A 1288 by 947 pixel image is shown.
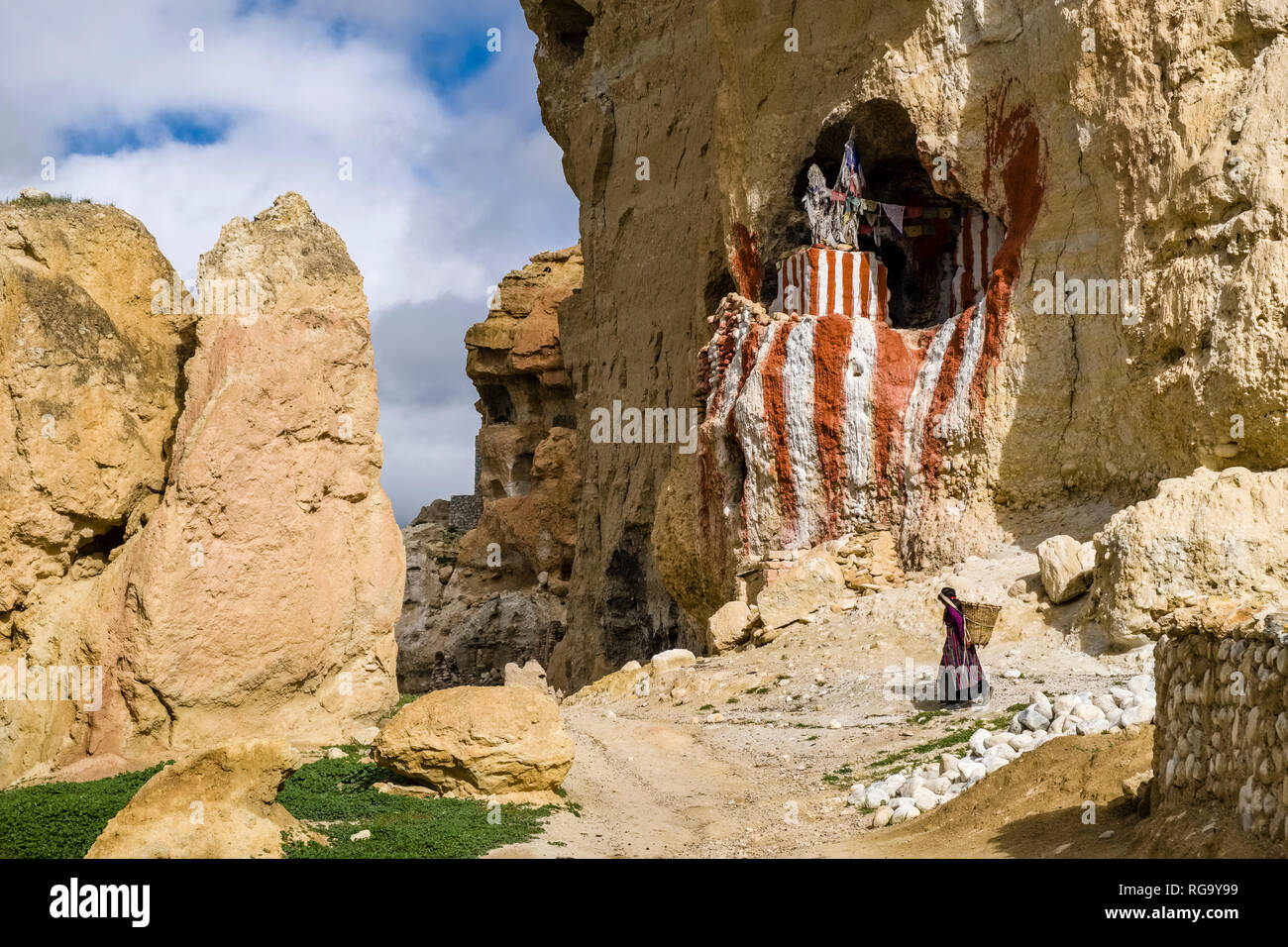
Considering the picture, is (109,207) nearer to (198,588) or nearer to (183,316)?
(183,316)

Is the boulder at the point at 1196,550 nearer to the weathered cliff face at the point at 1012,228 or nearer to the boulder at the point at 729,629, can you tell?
the weathered cliff face at the point at 1012,228

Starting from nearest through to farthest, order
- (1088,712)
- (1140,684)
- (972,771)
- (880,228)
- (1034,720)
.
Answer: (972,771)
(1088,712)
(1034,720)
(1140,684)
(880,228)

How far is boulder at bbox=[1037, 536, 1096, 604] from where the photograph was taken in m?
15.1

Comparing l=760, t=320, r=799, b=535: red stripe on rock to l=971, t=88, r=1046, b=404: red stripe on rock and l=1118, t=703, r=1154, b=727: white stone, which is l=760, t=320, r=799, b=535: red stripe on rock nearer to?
l=971, t=88, r=1046, b=404: red stripe on rock

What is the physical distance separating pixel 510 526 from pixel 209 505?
92.0ft

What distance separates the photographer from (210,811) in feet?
24.4

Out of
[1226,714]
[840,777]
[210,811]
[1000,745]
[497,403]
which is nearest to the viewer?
[1226,714]

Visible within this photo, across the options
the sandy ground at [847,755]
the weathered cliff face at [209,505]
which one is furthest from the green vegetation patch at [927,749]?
the weathered cliff face at [209,505]

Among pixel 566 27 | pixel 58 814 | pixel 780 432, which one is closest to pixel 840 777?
pixel 58 814

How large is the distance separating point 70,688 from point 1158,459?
12.4 meters

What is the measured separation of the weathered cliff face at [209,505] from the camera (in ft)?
32.6

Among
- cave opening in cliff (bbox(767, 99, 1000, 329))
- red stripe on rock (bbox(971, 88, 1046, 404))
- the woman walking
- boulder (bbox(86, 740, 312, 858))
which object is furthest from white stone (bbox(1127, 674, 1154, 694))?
cave opening in cliff (bbox(767, 99, 1000, 329))

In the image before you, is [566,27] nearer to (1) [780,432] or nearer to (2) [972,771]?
(1) [780,432]

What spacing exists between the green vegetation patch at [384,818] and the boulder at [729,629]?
9.43 m
